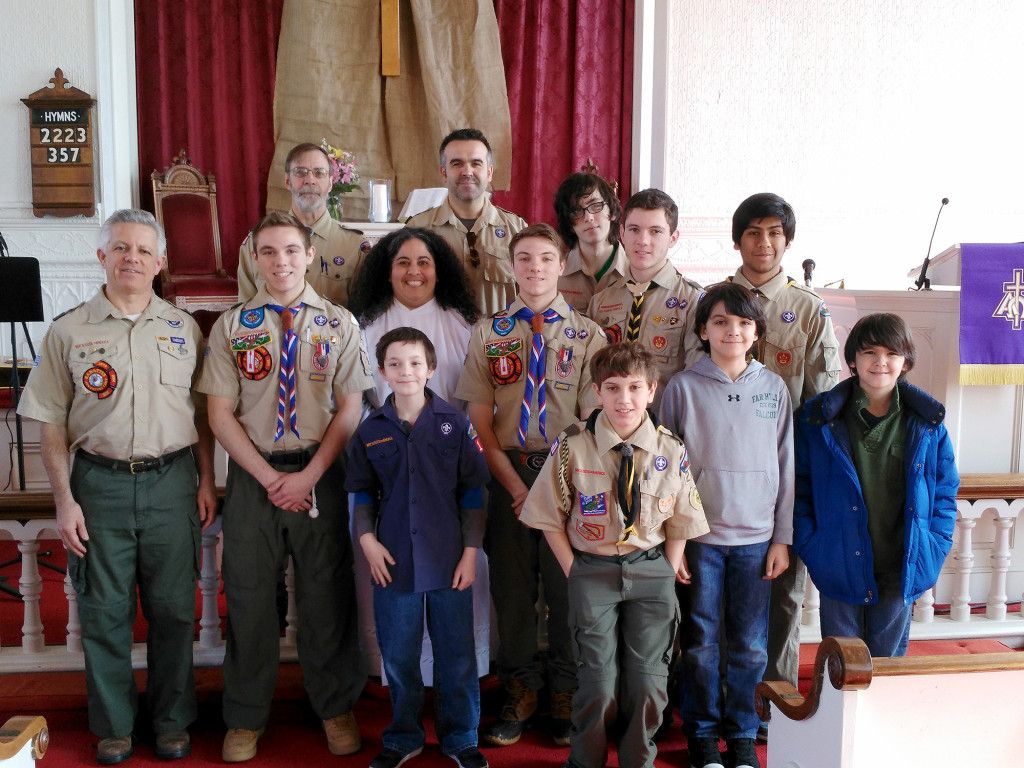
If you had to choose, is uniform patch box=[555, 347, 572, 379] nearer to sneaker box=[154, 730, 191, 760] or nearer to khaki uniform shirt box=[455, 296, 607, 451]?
khaki uniform shirt box=[455, 296, 607, 451]

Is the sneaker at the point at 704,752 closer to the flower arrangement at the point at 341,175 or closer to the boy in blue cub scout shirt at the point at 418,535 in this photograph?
the boy in blue cub scout shirt at the point at 418,535

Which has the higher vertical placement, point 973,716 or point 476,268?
point 476,268

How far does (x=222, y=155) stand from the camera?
6.23m

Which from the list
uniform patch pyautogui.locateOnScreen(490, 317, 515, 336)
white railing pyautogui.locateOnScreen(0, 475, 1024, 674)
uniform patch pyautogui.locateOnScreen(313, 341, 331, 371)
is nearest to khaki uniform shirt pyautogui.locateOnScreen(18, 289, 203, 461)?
uniform patch pyautogui.locateOnScreen(313, 341, 331, 371)

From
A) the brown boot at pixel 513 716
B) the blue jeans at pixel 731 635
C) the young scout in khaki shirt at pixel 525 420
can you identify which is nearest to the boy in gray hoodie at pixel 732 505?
the blue jeans at pixel 731 635

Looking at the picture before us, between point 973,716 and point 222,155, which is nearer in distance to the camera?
point 973,716

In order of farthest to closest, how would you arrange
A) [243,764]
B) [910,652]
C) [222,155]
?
[222,155]
[910,652]
[243,764]

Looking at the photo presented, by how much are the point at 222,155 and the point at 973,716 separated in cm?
592

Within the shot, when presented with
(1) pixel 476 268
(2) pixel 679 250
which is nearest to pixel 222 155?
(2) pixel 679 250

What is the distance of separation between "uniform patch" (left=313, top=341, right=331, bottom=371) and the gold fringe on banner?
227cm

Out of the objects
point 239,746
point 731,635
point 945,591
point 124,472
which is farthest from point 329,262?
point 945,591

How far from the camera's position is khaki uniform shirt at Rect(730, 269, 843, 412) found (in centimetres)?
250

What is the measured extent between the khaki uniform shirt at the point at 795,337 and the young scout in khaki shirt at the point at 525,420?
1.65ft

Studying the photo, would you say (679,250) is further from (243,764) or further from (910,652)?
(243,764)
